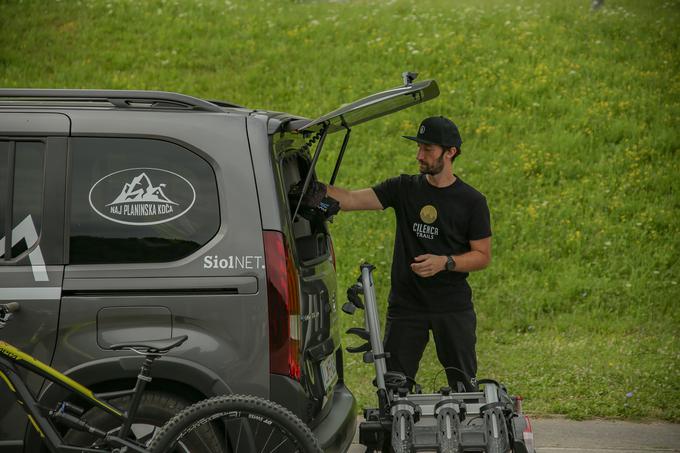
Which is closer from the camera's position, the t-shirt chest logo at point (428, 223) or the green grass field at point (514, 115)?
the t-shirt chest logo at point (428, 223)

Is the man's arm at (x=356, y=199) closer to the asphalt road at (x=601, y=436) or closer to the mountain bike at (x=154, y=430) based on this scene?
the asphalt road at (x=601, y=436)

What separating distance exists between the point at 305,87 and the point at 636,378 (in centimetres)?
924

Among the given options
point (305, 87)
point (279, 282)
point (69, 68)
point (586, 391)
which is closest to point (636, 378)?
point (586, 391)

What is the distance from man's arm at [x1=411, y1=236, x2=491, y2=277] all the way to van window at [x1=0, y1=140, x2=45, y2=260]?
2.11 metres

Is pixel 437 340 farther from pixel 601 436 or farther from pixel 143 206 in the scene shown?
pixel 143 206

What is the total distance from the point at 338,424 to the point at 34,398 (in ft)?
4.75

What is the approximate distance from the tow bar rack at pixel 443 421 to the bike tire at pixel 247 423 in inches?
29.1

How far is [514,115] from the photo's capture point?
14.8 m

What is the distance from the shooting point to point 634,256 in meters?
11.6

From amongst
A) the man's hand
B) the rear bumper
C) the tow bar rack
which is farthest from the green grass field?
the tow bar rack

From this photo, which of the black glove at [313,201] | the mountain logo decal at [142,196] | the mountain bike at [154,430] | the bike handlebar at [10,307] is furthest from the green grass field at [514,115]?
the bike handlebar at [10,307]

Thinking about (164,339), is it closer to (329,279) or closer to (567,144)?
(329,279)

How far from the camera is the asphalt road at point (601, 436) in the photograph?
6.72 m

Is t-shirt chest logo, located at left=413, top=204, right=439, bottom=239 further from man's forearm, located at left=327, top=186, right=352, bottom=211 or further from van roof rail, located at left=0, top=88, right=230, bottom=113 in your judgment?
van roof rail, located at left=0, top=88, right=230, bottom=113
